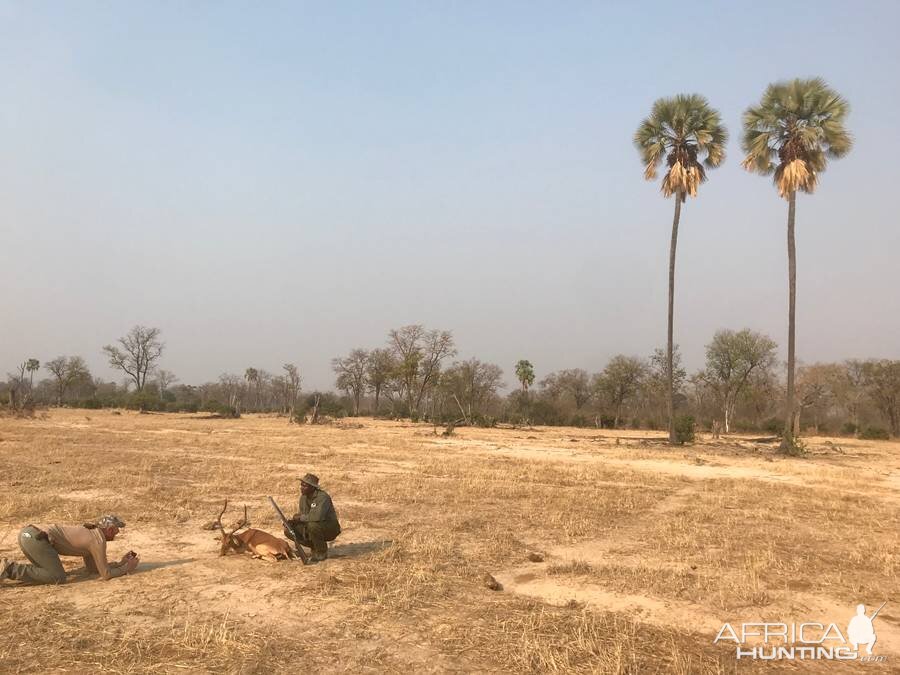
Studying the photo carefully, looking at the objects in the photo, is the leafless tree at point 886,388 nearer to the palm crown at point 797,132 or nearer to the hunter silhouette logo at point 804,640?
the palm crown at point 797,132

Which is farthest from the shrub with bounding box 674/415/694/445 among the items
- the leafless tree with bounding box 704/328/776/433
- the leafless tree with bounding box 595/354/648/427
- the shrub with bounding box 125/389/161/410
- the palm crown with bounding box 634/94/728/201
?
the shrub with bounding box 125/389/161/410

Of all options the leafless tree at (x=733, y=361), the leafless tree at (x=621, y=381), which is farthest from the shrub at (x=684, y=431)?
the leafless tree at (x=621, y=381)

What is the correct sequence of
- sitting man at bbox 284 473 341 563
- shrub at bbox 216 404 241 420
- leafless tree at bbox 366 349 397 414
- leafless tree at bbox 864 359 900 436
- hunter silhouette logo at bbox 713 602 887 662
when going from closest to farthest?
hunter silhouette logo at bbox 713 602 887 662 → sitting man at bbox 284 473 341 563 → leafless tree at bbox 864 359 900 436 → shrub at bbox 216 404 241 420 → leafless tree at bbox 366 349 397 414

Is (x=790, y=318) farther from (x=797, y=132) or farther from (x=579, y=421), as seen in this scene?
(x=579, y=421)

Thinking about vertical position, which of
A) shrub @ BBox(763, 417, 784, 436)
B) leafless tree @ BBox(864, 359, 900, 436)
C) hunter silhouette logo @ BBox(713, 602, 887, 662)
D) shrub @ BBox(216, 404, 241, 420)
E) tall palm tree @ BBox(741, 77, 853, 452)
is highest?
tall palm tree @ BBox(741, 77, 853, 452)

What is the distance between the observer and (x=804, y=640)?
18.2ft

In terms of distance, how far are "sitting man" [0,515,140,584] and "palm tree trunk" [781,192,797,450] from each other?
1059 inches

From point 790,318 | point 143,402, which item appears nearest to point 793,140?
point 790,318

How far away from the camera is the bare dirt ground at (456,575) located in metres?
5.07

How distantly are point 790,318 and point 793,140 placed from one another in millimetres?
7775

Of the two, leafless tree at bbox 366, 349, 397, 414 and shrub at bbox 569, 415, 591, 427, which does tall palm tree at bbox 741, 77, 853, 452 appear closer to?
shrub at bbox 569, 415, 591, 427

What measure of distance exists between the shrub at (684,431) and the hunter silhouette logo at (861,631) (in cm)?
2529

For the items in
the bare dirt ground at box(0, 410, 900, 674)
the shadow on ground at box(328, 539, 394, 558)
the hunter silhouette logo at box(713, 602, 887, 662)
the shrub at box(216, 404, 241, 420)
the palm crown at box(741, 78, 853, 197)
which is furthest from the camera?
the shrub at box(216, 404, 241, 420)

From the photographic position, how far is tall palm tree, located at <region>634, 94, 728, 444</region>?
2906 cm
